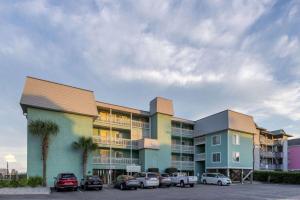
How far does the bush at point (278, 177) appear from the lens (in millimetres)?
42219

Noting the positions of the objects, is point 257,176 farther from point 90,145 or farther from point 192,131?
point 90,145

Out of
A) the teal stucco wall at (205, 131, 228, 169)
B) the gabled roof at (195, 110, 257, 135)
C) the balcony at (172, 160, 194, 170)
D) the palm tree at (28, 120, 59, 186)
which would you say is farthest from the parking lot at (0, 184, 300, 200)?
the balcony at (172, 160, 194, 170)

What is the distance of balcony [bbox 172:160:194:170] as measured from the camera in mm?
47487

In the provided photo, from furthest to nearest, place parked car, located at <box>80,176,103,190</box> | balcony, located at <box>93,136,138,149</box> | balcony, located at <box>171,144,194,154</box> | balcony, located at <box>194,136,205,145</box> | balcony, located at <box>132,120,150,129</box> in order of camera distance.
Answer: balcony, located at <box>194,136,205,145</box> → balcony, located at <box>171,144,194,154</box> → balcony, located at <box>132,120,150,129</box> → balcony, located at <box>93,136,138,149</box> → parked car, located at <box>80,176,103,190</box>

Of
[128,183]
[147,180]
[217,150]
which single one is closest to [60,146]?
[128,183]

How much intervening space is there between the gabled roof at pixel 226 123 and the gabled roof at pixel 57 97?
18.2 m

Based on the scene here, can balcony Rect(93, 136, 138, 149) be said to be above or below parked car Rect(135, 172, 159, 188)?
above

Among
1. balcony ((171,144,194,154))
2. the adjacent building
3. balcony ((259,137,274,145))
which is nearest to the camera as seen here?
balcony ((171,144,194,154))

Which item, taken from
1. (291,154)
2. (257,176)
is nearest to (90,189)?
(257,176)

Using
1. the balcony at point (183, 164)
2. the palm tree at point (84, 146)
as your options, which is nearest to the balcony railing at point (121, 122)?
the palm tree at point (84, 146)

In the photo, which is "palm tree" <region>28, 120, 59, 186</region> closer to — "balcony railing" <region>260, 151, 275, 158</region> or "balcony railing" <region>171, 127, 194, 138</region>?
"balcony railing" <region>171, 127, 194, 138</region>

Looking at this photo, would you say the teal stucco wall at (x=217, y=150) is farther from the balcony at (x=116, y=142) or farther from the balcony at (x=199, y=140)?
the balcony at (x=116, y=142)

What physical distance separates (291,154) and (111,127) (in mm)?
48312

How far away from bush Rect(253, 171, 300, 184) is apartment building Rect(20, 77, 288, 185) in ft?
5.31
